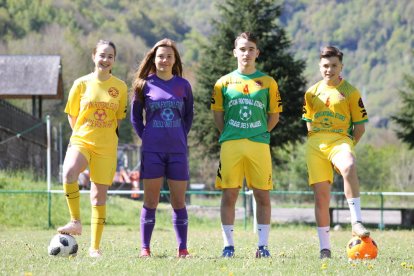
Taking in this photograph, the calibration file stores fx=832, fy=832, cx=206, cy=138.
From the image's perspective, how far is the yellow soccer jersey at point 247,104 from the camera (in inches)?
351

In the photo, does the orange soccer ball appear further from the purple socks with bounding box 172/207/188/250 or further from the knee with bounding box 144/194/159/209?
the knee with bounding box 144/194/159/209

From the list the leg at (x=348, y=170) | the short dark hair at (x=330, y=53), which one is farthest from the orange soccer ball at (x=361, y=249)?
the short dark hair at (x=330, y=53)

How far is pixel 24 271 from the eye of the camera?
7168mm

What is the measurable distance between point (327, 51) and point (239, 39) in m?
0.99

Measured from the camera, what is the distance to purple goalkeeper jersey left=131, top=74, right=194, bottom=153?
871 centimetres

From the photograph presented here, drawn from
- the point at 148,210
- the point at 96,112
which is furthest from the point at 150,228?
the point at 96,112

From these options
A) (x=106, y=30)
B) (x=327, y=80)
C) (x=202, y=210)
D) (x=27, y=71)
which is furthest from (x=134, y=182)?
(x=106, y=30)

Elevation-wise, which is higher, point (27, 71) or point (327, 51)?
point (27, 71)

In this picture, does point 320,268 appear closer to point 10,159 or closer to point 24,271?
point 24,271

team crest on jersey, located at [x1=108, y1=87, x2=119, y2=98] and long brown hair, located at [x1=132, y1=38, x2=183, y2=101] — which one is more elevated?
long brown hair, located at [x1=132, y1=38, x2=183, y2=101]

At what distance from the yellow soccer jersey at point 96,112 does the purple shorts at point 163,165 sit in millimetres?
444

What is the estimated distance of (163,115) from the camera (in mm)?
8734

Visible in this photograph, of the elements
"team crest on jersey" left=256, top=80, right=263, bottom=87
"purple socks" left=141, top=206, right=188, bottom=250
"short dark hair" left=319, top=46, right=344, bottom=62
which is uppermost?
"short dark hair" left=319, top=46, right=344, bottom=62

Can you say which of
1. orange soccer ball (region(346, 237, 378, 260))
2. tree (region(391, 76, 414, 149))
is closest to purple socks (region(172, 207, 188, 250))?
orange soccer ball (region(346, 237, 378, 260))
